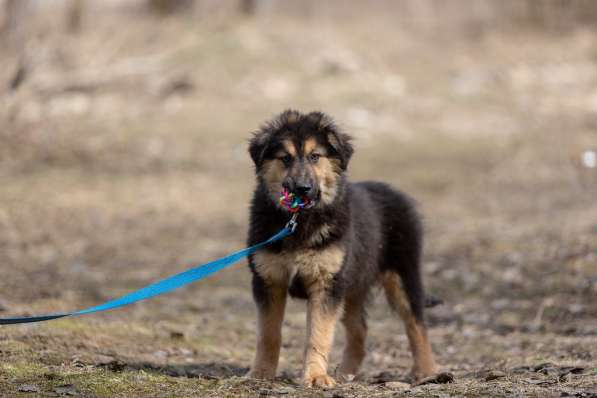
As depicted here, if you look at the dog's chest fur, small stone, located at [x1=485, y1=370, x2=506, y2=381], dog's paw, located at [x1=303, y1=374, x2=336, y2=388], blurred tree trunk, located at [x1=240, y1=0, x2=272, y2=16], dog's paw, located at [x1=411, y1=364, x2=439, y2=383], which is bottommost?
dog's paw, located at [x1=303, y1=374, x2=336, y2=388]

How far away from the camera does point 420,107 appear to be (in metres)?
21.6

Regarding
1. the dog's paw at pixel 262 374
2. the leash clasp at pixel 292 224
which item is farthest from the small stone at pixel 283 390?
the leash clasp at pixel 292 224

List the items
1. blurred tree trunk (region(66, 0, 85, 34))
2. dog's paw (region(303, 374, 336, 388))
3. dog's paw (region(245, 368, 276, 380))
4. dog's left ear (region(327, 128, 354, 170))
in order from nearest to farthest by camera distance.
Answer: dog's paw (region(303, 374, 336, 388)) → dog's paw (region(245, 368, 276, 380)) → dog's left ear (region(327, 128, 354, 170)) → blurred tree trunk (region(66, 0, 85, 34))

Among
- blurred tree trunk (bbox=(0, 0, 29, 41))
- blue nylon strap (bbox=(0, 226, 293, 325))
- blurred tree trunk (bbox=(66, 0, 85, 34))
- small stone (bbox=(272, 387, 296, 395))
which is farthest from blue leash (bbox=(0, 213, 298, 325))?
blurred tree trunk (bbox=(66, 0, 85, 34))

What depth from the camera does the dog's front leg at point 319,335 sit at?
533 cm

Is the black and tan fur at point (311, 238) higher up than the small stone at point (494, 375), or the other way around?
the black and tan fur at point (311, 238)

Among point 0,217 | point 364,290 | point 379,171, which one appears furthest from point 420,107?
point 364,290

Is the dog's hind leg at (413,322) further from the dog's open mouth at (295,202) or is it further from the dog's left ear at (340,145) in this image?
the dog's open mouth at (295,202)

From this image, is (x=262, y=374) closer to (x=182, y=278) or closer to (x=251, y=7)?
(x=182, y=278)

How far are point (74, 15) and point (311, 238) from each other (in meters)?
17.0

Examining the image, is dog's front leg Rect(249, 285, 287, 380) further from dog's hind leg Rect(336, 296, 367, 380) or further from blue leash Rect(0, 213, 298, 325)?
dog's hind leg Rect(336, 296, 367, 380)

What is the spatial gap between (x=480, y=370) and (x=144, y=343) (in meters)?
2.69

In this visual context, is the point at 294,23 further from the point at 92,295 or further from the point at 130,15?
the point at 92,295

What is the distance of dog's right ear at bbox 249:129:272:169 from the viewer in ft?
18.8
